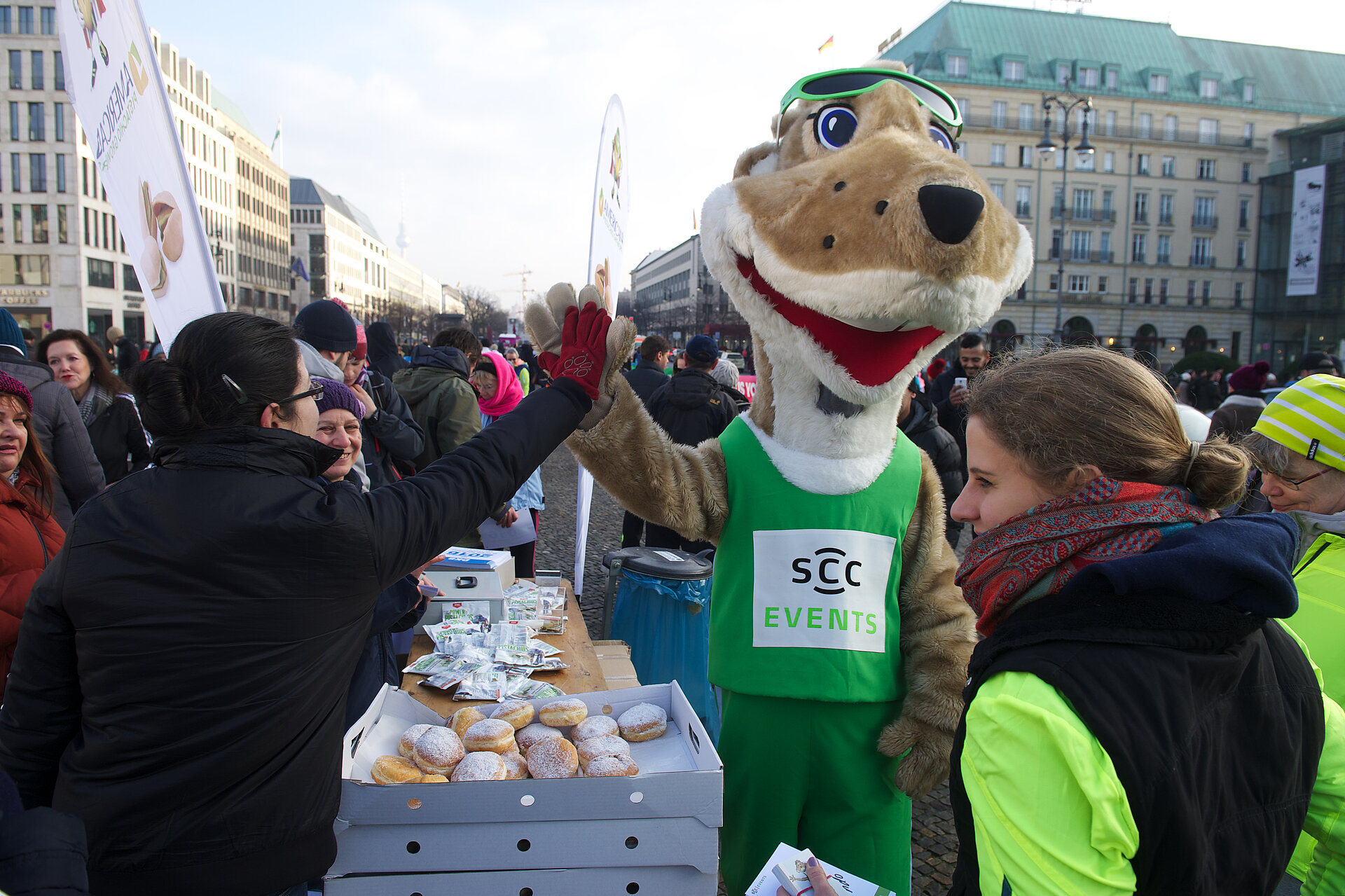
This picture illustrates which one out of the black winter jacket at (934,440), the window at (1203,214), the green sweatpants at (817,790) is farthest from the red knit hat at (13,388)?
the window at (1203,214)

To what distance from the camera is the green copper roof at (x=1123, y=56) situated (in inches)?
1671

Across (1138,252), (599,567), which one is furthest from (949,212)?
(1138,252)

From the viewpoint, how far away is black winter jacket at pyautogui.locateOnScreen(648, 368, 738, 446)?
16.8ft

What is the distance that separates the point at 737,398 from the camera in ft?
20.1

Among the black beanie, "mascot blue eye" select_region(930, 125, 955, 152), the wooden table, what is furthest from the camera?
the black beanie

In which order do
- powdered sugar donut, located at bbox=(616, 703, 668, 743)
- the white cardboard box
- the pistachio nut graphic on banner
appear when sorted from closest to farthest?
the white cardboard box < powdered sugar donut, located at bbox=(616, 703, 668, 743) < the pistachio nut graphic on banner

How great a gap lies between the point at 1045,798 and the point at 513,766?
1280mm

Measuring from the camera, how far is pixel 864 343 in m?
2.03

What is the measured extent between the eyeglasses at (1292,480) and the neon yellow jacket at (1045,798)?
1.52 m

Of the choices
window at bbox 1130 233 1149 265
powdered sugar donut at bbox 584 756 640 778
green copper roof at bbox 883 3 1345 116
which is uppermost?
green copper roof at bbox 883 3 1345 116

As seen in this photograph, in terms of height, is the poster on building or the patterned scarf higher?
the poster on building

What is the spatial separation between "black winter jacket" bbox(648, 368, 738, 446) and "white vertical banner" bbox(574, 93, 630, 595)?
691 millimetres

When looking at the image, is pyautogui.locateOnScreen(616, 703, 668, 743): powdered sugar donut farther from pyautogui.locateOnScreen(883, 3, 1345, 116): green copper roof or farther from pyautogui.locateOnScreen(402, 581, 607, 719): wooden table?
pyautogui.locateOnScreen(883, 3, 1345, 116): green copper roof

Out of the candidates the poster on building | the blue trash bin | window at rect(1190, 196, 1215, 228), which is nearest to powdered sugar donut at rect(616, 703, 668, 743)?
the blue trash bin
